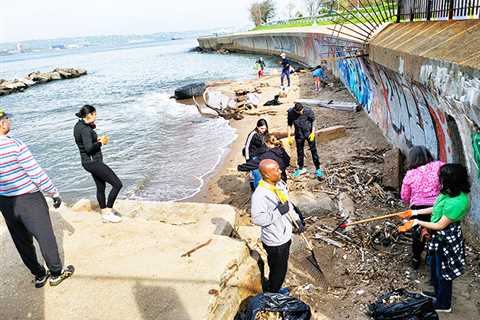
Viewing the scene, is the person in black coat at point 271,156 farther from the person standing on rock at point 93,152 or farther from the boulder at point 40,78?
the boulder at point 40,78

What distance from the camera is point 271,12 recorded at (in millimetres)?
83688

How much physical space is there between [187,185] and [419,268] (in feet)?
21.6

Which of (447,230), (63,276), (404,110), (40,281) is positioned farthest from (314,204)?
(40,281)

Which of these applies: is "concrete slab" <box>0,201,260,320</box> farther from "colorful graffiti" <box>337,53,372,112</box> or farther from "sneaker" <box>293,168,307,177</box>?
"colorful graffiti" <box>337,53,372,112</box>

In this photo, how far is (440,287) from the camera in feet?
12.9

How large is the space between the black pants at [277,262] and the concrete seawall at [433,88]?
2394mm

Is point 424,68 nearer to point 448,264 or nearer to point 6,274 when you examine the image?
point 448,264

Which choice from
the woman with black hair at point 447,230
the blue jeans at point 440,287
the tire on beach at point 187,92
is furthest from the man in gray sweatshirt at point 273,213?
the tire on beach at point 187,92

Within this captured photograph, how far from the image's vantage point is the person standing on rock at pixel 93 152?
495 centimetres

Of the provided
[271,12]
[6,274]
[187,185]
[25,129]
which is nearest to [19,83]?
[25,129]

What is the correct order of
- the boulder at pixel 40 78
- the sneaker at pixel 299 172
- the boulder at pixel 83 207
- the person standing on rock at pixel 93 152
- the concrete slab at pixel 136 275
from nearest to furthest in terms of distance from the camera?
the concrete slab at pixel 136 275
the person standing on rock at pixel 93 152
the boulder at pixel 83 207
the sneaker at pixel 299 172
the boulder at pixel 40 78

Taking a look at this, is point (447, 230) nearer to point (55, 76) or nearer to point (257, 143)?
point (257, 143)

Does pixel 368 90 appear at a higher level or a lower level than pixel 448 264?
higher

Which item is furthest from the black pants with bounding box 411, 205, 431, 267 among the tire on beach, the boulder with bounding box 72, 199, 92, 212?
the tire on beach
